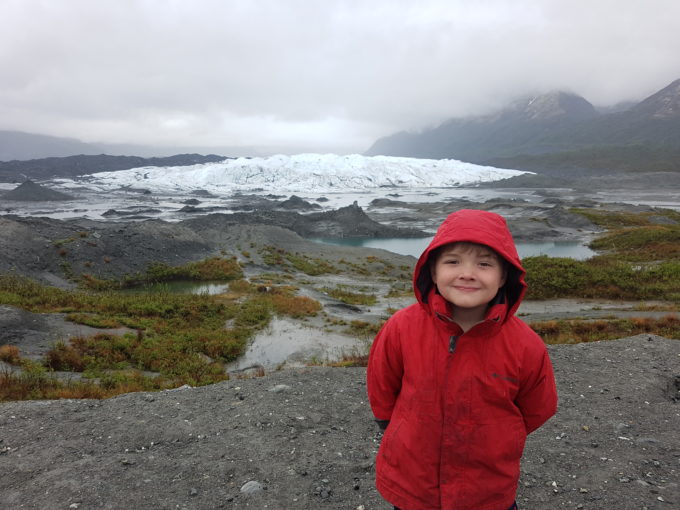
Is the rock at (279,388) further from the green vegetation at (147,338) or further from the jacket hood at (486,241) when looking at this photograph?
the jacket hood at (486,241)

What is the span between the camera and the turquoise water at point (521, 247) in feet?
136

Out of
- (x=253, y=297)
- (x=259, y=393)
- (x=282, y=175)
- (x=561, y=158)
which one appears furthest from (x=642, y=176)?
(x=259, y=393)

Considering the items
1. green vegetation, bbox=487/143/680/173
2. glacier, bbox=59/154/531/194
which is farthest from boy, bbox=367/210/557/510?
green vegetation, bbox=487/143/680/173

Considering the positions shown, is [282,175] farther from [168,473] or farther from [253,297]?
[168,473]

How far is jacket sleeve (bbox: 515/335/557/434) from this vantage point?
83.4 inches

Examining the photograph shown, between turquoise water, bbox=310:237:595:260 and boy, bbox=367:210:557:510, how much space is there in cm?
3696

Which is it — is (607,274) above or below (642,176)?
below

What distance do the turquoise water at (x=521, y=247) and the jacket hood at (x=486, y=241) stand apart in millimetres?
37002

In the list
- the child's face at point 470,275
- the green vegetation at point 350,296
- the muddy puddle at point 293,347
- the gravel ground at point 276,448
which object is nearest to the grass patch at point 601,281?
the green vegetation at point 350,296

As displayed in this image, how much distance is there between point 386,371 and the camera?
2336mm

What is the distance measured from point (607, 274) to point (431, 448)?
2141 centimetres

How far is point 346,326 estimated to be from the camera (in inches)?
626

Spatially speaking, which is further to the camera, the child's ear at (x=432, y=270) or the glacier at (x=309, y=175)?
the glacier at (x=309, y=175)

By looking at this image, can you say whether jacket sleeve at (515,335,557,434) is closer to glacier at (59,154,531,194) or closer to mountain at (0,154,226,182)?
glacier at (59,154,531,194)
